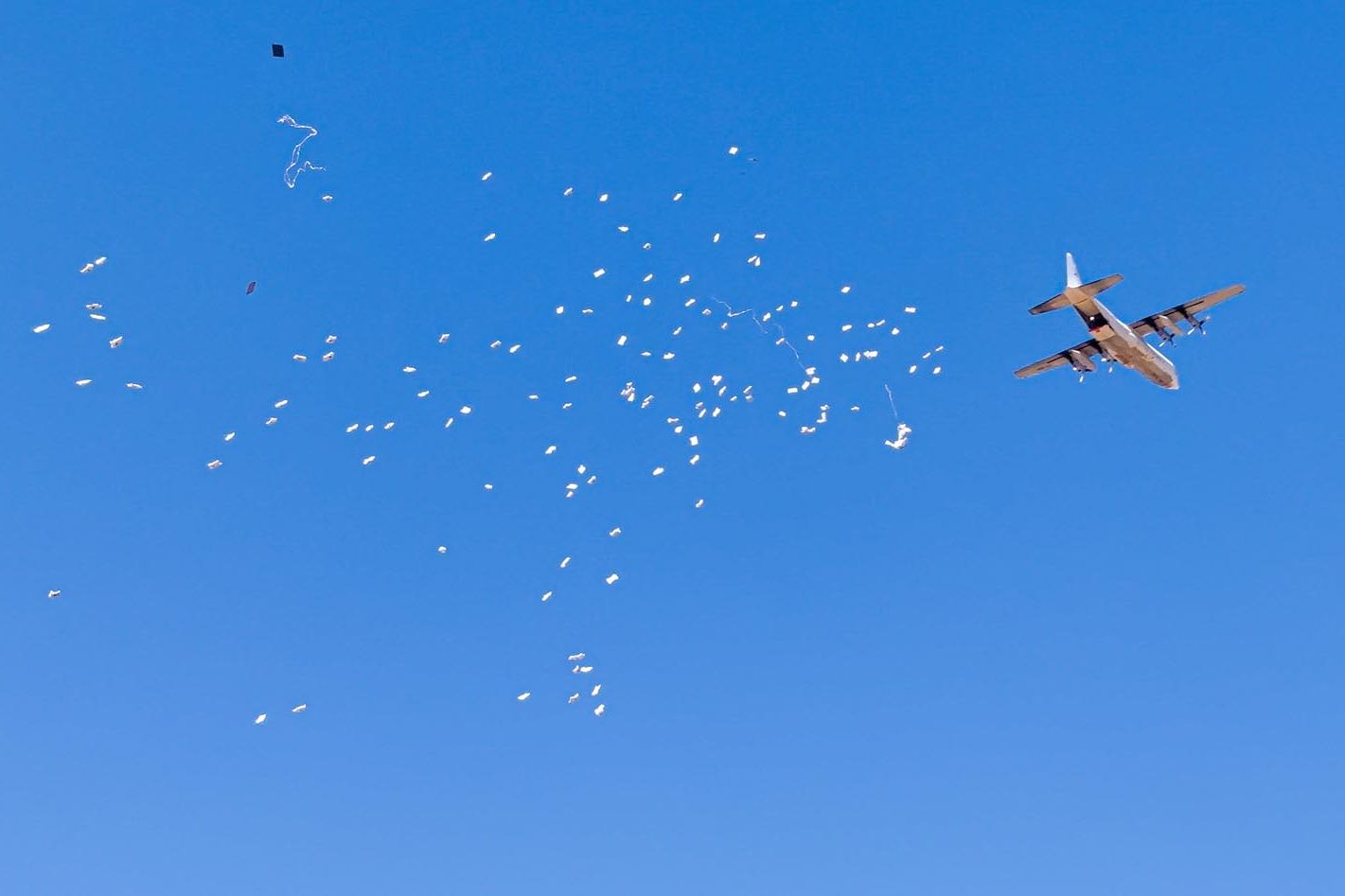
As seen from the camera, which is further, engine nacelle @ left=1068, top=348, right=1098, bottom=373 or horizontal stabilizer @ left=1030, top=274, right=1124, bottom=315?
engine nacelle @ left=1068, top=348, right=1098, bottom=373

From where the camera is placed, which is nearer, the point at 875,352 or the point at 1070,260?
the point at 875,352

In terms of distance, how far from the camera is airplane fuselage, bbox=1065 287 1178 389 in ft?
184

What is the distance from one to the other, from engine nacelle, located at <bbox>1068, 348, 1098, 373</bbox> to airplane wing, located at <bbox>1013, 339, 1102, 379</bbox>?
0.07 metres

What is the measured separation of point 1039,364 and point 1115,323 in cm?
966

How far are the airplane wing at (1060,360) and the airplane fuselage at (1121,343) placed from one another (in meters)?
0.90

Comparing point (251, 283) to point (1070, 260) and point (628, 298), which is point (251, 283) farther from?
point (1070, 260)

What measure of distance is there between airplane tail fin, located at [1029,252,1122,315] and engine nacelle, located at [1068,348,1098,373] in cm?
624

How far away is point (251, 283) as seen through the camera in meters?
34.5

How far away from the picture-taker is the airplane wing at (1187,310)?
59312 mm

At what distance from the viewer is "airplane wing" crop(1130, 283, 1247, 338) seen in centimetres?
5931

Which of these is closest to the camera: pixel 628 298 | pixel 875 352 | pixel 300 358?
pixel 628 298

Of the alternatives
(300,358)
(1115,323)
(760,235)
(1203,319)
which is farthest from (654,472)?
(1203,319)

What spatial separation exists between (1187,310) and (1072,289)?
31.5ft

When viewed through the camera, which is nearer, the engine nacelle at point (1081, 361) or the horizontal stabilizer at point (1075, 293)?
the horizontal stabilizer at point (1075, 293)
